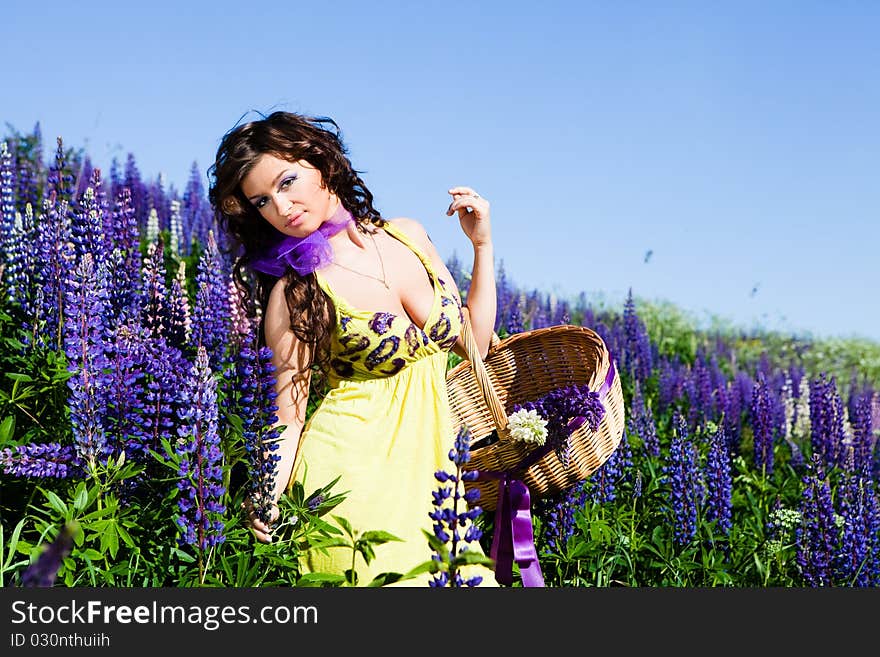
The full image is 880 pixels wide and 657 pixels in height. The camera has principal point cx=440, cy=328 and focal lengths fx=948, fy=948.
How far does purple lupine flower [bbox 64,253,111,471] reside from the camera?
2.96 metres

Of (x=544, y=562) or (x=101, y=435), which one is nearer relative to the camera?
(x=101, y=435)

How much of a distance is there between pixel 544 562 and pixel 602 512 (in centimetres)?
39

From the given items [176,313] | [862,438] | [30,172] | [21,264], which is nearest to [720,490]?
[862,438]

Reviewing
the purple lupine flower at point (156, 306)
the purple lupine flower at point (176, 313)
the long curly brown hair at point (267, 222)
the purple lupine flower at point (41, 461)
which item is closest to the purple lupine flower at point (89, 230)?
the purple lupine flower at point (156, 306)

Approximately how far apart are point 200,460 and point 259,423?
26 cm

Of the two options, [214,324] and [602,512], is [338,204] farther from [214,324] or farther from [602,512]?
[602,512]

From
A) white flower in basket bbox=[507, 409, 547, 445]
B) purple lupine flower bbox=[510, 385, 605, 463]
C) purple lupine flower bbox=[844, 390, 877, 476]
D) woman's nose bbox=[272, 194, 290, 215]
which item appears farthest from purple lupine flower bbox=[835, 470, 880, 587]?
woman's nose bbox=[272, 194, 290, 215]

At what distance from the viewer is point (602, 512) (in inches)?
162

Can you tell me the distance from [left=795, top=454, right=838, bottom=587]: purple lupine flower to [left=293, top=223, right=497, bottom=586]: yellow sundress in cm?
166

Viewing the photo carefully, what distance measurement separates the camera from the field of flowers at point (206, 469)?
2770mm

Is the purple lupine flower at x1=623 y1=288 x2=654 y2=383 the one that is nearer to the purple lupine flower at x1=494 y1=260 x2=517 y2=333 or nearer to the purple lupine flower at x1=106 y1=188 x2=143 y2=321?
the purple lupine flower at x1=494 y1=260 x2=517 y2=333

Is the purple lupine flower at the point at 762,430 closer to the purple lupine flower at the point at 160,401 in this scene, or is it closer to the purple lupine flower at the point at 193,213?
the purple lupine flower at the point at 160,401

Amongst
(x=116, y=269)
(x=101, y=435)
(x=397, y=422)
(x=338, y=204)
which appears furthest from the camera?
(x=116, y=269)

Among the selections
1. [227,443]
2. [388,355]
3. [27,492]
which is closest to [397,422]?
[388,355]
